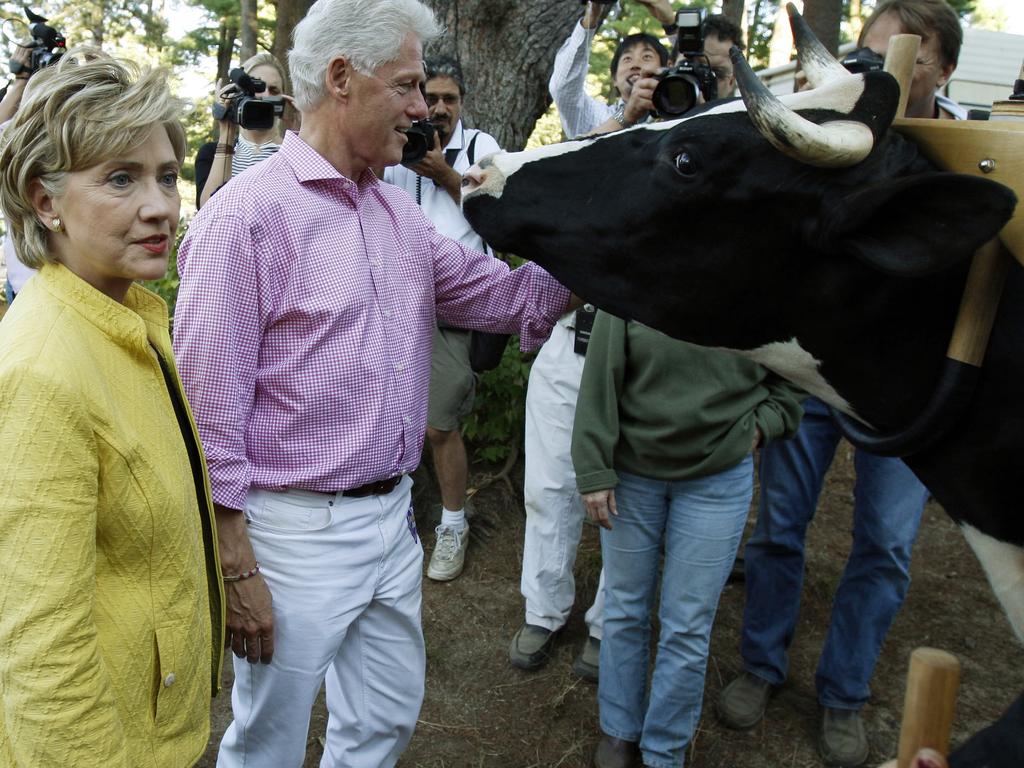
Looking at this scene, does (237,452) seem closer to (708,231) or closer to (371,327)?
(371,327)

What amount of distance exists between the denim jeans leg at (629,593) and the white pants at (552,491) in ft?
1.76

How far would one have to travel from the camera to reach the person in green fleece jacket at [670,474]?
2.84 m

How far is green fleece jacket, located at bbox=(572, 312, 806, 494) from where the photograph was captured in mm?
2824

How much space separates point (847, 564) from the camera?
3.45 m

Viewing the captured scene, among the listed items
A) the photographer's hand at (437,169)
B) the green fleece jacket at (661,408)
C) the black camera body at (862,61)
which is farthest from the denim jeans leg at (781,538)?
the photographer's hand at (437,169)

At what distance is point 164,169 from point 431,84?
2.54m

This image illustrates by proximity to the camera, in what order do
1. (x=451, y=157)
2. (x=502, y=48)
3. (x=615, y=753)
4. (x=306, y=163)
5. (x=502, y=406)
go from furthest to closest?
(x=502, y=48), (x=502, y=406), (x=451, y=157), (x=615, y=753), (x=306, y=163)

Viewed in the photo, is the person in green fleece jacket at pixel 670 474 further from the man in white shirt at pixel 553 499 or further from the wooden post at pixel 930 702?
the wooden post at pixel 930 702

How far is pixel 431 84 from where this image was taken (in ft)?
13.5

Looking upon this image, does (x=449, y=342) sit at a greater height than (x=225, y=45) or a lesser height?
greater

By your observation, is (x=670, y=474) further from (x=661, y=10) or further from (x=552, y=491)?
(x=661, y=10)

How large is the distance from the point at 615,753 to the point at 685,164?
2.22 metres

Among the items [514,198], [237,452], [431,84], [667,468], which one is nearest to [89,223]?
[237,452]

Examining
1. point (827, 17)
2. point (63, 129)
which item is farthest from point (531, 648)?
point (827, 17)
